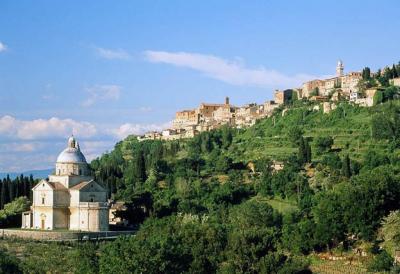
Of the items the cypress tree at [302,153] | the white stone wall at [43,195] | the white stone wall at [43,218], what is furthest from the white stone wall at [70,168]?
the cypress tree at [302,153]

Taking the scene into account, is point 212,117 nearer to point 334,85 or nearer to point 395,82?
point 334,85

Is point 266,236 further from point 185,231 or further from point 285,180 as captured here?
point 285,180

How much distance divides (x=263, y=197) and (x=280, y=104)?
4359 centimetres

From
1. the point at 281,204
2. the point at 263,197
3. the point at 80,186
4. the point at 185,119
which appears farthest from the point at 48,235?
the point at 185,119

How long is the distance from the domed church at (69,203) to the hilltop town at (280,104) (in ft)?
142

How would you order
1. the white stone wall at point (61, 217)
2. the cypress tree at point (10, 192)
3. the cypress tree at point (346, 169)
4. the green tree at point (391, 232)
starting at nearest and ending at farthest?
the green tree at point (391, 232) → the white stone wall at point (61, 217) → the cypress tree at point (10, 192) → the cypress tree at point (346, 169)

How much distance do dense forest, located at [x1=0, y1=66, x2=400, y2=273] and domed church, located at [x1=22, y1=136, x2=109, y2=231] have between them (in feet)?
14.7

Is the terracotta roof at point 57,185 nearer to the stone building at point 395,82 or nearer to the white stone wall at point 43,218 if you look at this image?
the white stone wall at point 43,218

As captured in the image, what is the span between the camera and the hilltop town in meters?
96.0

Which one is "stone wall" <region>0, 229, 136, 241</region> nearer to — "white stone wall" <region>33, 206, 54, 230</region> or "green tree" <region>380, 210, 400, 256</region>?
"white stone wall" <region>33, 206, 54, 230</region>

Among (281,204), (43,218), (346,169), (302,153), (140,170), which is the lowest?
(43,218)

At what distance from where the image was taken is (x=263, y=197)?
225ft

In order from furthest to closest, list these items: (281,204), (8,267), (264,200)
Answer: (264,200) < (281,204) < (8,267)

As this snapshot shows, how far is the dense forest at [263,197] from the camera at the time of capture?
3681 centimetres
